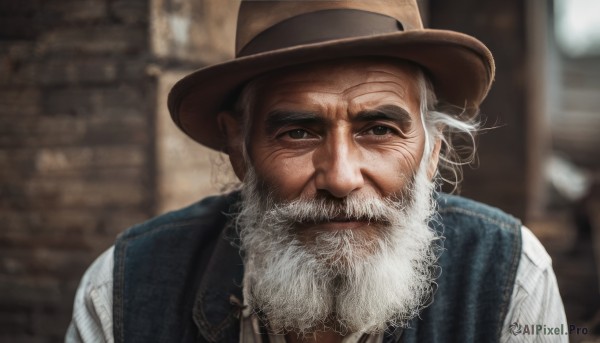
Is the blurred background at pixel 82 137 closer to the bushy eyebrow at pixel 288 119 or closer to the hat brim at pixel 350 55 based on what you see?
the hat brim at pixel 350 55

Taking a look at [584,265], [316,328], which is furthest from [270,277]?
[584,265]

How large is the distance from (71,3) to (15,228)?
1260 millimetres

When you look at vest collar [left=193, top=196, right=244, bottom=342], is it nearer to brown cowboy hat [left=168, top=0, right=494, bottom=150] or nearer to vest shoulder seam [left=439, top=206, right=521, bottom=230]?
brown cowboy hat [left=168, top=0, right=494, bottom=150]

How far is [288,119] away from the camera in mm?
2150

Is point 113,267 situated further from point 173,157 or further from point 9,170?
point 9,170

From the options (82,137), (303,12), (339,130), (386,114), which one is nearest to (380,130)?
(386,114)

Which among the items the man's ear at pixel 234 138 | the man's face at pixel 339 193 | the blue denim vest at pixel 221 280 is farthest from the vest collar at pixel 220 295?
the man's ear at pixel 234 138

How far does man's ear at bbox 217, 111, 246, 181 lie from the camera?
2.53 metres

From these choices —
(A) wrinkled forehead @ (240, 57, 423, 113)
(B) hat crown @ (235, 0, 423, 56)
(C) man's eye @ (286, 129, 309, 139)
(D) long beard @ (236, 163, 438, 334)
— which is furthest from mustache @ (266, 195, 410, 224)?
(B) hat crown @ (235, 0, 423, 56)

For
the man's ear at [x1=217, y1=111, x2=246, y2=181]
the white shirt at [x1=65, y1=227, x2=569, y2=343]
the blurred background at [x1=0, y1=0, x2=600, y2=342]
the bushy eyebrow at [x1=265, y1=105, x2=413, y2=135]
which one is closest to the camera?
the bushy eyebrow at [x1=265, y1=105, x2=413, y2=135]

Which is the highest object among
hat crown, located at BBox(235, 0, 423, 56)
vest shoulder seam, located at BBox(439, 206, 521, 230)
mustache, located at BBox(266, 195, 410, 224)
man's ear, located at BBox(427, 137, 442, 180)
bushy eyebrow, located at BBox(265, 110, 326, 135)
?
hat crown, located at BBox(235, 0, 423, 56)

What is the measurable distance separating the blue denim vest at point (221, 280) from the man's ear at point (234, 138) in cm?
29

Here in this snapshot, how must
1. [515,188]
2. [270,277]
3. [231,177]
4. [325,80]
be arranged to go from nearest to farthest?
1. [325,80]
2. [270,277]
3. [231,177]
4. [515,188]

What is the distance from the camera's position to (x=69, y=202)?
10.9ft
